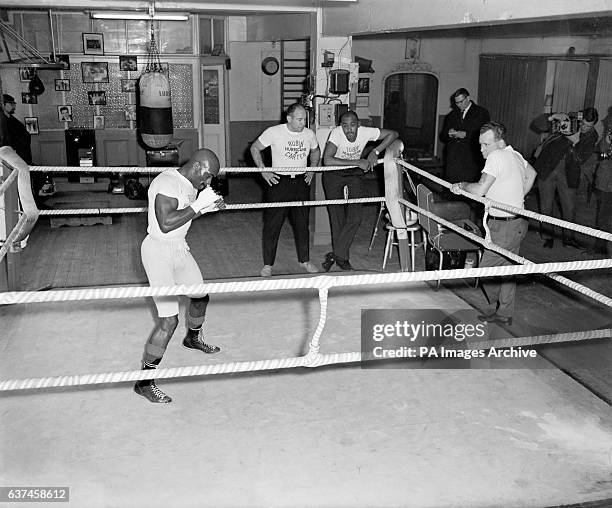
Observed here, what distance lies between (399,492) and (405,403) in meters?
0.79

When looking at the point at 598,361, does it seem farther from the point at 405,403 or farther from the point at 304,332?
the point at 304,332

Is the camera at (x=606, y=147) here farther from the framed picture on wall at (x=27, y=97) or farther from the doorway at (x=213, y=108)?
the framed picture on wall at (x=27, y=97)

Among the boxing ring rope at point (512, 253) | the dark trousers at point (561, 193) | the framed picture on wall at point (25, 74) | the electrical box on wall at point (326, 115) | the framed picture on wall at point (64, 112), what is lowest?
the dark trousers at point (561, 193)

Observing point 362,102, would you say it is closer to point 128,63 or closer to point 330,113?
point 330,113

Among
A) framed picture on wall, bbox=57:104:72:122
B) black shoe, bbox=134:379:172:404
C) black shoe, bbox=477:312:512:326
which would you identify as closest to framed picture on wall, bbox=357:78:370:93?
framed picture on wall, bbox=57:104:72:122

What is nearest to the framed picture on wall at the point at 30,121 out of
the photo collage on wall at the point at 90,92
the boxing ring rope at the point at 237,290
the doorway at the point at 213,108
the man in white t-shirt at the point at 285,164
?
the photo collage on wall at the point at 90,92

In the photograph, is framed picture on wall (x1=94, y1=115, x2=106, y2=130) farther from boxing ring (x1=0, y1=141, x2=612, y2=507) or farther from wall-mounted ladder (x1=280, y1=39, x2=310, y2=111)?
boxing ring (x1=0, y1=141, x2=612, y2=507)

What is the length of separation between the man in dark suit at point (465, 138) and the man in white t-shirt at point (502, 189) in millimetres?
2885

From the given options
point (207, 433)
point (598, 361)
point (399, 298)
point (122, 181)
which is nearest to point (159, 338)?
point (207, 433)

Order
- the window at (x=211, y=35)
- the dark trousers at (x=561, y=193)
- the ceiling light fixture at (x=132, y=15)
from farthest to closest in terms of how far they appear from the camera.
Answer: the window at (x=211, y=35), the ceiling light fixture at (x=132, y=15), the dark trousers at (x=561, y=193)

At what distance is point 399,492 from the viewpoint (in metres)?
2.85

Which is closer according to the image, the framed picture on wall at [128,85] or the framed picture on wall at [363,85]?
the framed picture on wall at [363,85]
